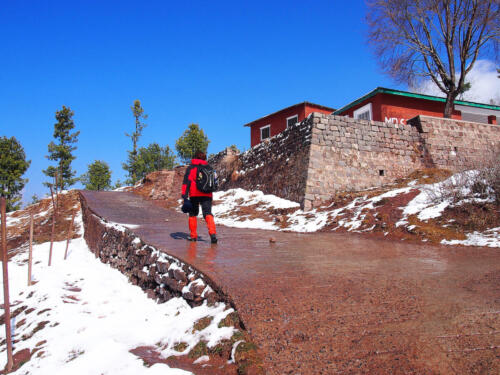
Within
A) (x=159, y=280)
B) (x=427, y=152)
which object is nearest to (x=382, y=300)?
(x=159, y=280)

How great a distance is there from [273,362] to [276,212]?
9123mm

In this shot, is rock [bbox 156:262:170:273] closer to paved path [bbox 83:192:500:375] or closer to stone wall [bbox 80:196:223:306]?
stone wall [bbox 80:196:223:306]

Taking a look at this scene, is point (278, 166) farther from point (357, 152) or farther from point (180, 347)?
point (180, 347)

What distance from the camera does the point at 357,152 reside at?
11758mm

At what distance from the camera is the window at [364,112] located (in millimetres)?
18359

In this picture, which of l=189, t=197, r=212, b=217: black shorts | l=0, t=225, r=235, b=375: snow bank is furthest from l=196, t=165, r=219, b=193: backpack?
l=0, t=225, r=235, b=375: snow bank

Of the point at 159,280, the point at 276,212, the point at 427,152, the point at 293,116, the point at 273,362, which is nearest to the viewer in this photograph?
the point at 273,362

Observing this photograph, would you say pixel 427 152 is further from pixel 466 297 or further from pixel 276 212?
pixel 466 297

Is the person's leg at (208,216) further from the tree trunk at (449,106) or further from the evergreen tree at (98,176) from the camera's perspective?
the evergreen tree at (98,176)

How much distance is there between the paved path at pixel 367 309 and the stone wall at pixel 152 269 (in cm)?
16

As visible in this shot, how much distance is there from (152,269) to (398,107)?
56.7 feet

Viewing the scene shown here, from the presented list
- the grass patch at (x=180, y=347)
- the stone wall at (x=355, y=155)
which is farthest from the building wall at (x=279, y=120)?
the grass patch at (x=180, y=347)

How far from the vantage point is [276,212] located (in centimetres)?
1112

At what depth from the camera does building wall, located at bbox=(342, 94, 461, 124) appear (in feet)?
58.1
